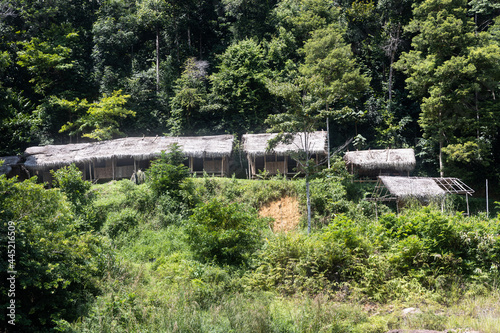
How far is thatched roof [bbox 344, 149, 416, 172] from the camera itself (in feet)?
64.5

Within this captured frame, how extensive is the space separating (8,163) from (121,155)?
6.43m

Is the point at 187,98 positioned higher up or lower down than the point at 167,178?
higher up

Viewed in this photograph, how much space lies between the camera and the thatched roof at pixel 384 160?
64.5 ft

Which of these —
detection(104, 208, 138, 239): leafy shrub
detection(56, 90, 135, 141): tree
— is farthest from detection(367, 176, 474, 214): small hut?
detection(56, 90, 135, 141): tree

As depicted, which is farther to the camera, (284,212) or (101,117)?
(101,117)

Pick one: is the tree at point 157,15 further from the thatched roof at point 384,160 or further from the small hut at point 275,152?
the thatched roof at point 384,160

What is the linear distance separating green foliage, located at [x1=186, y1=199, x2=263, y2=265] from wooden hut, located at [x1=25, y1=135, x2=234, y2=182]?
10.2 meters

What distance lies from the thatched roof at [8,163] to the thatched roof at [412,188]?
20.1 m

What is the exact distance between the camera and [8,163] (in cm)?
2075

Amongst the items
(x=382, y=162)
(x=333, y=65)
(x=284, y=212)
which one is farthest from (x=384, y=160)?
(x=284, y=212)

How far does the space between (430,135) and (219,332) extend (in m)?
19.9

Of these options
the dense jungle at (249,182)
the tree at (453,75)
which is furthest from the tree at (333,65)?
the tree at (453,75)

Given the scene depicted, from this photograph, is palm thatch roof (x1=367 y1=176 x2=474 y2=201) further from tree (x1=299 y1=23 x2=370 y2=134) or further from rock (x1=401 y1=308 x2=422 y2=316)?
rock (x1=401 y1=308 x2=422 y2=316)

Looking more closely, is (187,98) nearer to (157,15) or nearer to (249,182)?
(157,15)
